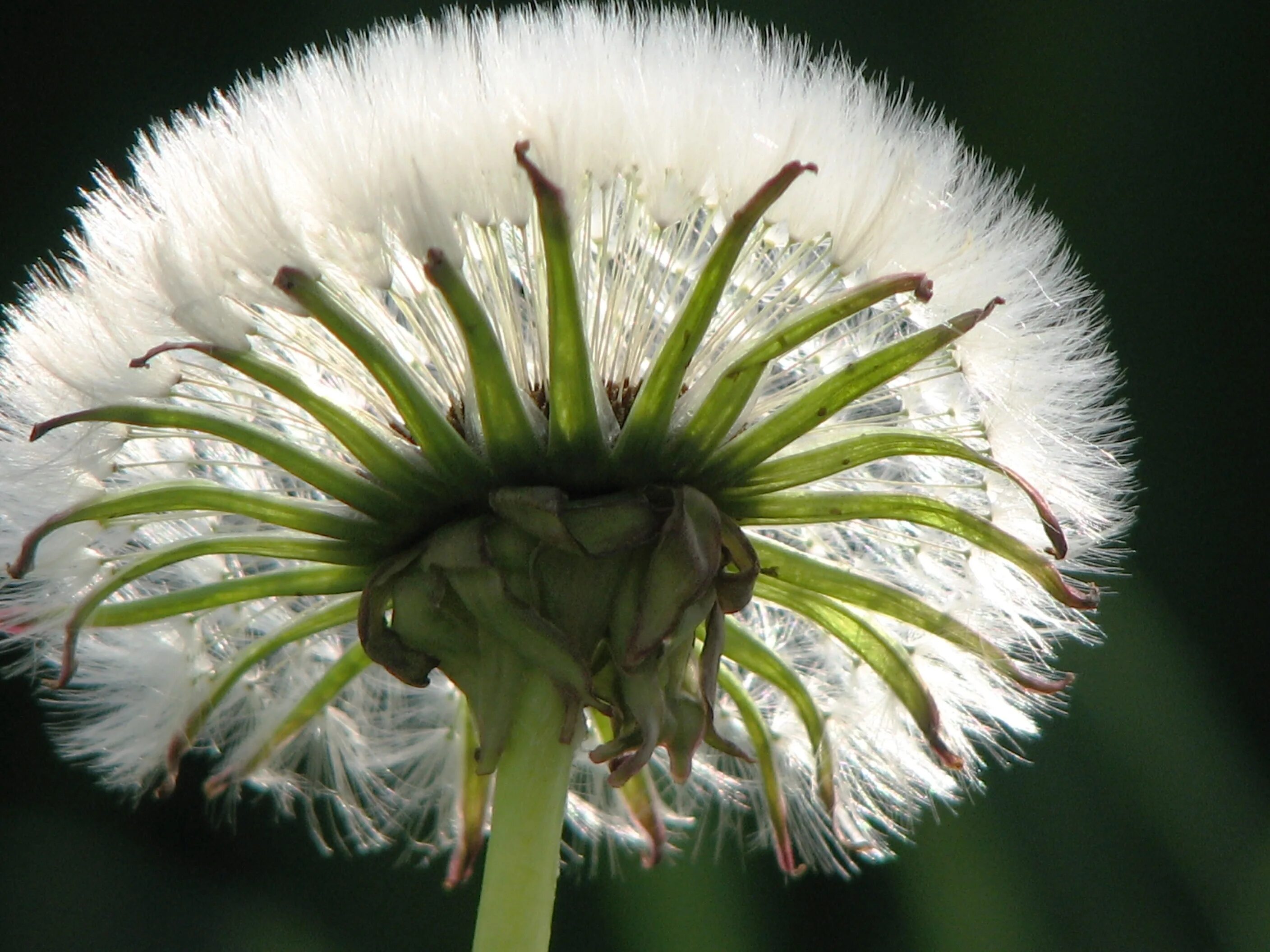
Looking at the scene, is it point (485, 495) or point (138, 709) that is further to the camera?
point (138, 709)

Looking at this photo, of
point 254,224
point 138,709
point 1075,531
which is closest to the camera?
point 254,224

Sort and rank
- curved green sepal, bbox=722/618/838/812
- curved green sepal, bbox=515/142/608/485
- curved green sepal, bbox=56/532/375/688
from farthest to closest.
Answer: curved green sepal, bbox=722/618/838/812, curved green sepal, bbox=56/532/375/688, curved green sepal, bbox=515/142/608/485

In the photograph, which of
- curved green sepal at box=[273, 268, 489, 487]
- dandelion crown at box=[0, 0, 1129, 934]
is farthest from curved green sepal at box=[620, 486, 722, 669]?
curved green sepal at box=[273, 268, 489, 487]

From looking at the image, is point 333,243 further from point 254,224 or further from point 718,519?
point 718,519

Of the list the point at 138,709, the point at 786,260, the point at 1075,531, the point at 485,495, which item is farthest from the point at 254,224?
the point at 1075,531

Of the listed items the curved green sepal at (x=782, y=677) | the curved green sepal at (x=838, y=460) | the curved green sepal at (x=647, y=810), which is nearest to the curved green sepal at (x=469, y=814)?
the curved green sepal at (x=647, y=810)

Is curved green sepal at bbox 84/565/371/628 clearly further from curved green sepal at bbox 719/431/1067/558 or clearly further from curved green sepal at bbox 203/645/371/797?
curved green sepal at bbox 719/431/1067/558

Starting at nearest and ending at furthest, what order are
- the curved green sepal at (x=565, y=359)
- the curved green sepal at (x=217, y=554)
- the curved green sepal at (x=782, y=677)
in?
the curved green sepal at (x=565, y=359) → the curved green sepal at (x=217, y=554) → the curved green sepal at (x=782, y=677)

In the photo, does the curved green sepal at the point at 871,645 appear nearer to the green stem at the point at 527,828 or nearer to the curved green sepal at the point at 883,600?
the curved green sepal at the point at 883,600

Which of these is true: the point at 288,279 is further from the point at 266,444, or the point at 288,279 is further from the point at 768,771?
the point at 768,771
